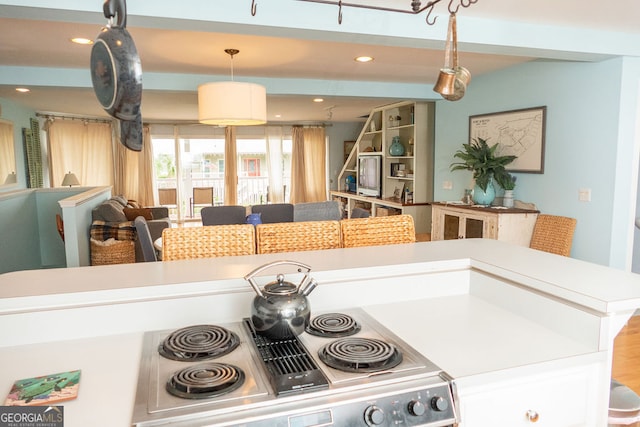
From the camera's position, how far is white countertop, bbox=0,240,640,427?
119 cm

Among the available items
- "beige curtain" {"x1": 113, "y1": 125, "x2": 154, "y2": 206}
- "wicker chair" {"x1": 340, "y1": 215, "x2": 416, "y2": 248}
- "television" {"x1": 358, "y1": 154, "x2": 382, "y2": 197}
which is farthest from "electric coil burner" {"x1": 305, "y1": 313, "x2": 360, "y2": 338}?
"beige curtain" {"x1": 113, "y1": 125, "x2": 154, "y2": 206}

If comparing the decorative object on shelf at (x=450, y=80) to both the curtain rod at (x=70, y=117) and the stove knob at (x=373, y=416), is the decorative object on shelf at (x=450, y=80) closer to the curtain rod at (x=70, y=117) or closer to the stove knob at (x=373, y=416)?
the stove knob at (x=373, y=416)

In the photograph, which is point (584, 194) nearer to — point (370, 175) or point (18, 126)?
point (370, 175)

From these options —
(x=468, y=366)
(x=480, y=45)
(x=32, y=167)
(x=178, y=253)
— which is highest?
(x=480, y=45)

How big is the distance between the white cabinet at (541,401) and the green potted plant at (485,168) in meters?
3.08

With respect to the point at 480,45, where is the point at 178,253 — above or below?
below

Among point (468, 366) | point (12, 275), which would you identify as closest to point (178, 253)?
point (12, 275)

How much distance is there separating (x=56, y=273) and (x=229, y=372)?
91 centimetres

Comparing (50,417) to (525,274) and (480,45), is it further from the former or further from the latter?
(480,45)

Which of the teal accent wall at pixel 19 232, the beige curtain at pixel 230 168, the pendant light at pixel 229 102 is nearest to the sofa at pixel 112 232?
the teal accent wall at pixel 19 232

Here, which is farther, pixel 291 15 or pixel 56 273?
pixel 291 15

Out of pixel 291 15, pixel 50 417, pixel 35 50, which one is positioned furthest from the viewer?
pixel 35 50

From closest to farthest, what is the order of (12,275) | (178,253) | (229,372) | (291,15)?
(229,372), (12,275), (178,253), (291,15)

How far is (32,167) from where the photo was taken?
22.3 feet
